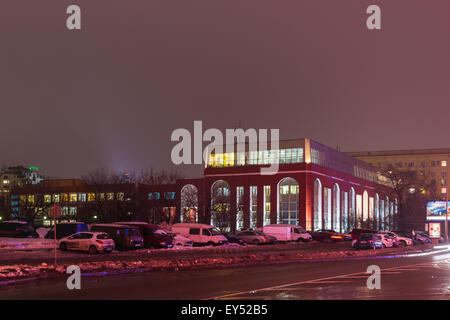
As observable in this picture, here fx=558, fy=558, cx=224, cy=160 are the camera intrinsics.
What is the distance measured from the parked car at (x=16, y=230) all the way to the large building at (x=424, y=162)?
4915 inches

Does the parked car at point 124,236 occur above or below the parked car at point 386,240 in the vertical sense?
above

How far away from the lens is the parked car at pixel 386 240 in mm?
47019

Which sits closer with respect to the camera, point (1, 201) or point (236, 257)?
point (236, 257)

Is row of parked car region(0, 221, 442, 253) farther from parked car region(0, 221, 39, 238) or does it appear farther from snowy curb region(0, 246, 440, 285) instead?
snowy curb region(0, 246, 440, 285)

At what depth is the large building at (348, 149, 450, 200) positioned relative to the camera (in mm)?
158000

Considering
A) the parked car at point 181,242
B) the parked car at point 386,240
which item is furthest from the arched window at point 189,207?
the parked car at point 181,242

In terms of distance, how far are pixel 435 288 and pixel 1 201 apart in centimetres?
11093

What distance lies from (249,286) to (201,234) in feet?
88.6

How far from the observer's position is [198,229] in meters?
45.3

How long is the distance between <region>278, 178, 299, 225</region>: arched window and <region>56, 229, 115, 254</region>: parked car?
56.3 meters

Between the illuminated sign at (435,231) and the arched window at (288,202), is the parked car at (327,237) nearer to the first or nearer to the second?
the illuminated sign at (435,231)

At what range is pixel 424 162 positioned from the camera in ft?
527

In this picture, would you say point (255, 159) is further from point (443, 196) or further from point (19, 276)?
point (443, 196)
